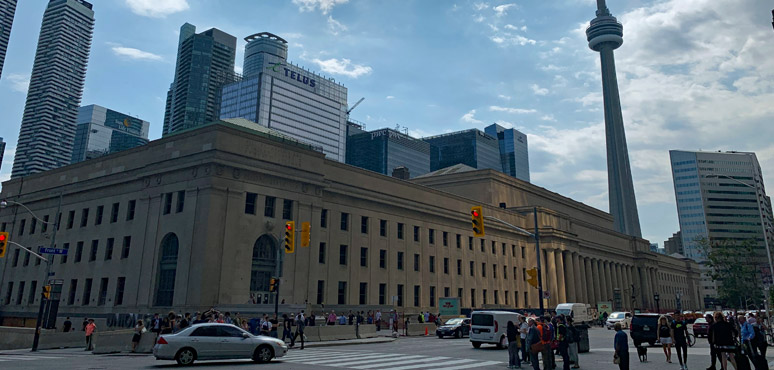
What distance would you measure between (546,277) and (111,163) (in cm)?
6090

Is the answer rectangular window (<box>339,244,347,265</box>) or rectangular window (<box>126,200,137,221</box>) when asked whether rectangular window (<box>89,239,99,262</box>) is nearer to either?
rectangular window (<box>126,200,137,221</box>)

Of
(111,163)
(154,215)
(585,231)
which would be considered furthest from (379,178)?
(585,231)

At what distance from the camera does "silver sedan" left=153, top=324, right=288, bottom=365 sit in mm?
18172

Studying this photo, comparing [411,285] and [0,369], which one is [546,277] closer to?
[411,285]

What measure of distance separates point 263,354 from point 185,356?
2.80 meters

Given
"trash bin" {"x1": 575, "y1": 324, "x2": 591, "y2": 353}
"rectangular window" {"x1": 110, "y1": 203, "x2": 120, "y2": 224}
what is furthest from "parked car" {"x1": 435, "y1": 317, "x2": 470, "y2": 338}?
"rectangular window" {"x1": 110, "y1": 203, "x2": 120, "y2": 224}

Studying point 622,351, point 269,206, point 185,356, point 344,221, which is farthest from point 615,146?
point 185,356

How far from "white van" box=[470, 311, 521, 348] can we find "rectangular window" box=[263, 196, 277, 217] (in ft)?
73.0

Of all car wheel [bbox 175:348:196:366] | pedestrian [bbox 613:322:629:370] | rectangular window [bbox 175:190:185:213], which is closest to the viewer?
pedestrian [bbox 613:322:629:370]

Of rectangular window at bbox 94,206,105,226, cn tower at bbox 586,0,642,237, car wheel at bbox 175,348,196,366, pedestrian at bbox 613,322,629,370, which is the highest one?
cn tower at bbox 586,0,642,237

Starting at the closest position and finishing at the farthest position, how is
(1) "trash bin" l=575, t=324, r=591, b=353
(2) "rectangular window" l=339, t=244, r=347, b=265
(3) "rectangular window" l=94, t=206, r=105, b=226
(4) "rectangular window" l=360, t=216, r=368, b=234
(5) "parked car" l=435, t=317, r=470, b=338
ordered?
(1) "trash bin" l=575, t=324, r=591, b=353, (5) "parked car" l=435, t=317, r=470, b=338, (3) "rectangular window" l=94, t=206, r=105, b=226, (2) "rectangular window" l=339, t=244, r=347, b=265, (4) "rectangular window" l=360, t=216, r=368, b=234

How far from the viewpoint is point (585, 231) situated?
322ft

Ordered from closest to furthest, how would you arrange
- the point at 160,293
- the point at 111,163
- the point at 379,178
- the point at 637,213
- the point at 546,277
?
1. the point at 160,293
2. the point at 111,163
3. the point at 379,178
4. the point at 546,277
5. the point at 637,213

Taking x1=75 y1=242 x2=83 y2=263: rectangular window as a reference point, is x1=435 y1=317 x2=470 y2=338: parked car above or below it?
below
